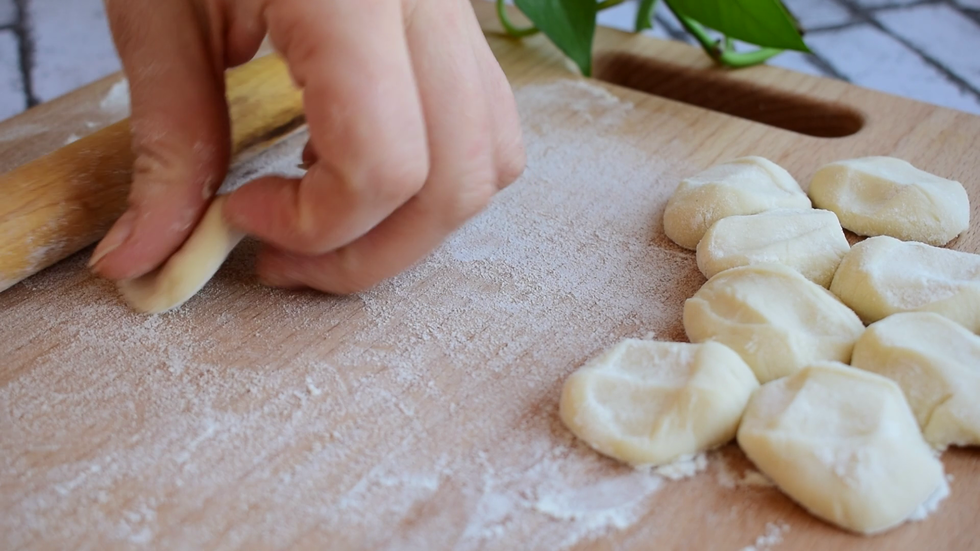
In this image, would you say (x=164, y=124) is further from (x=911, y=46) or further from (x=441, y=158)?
(x=911, y=46)

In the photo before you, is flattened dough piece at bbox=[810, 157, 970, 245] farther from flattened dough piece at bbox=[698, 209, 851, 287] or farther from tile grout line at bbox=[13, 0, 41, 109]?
tile grout line at bbox=[13, 0, 41, 109]

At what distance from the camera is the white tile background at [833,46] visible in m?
1.75

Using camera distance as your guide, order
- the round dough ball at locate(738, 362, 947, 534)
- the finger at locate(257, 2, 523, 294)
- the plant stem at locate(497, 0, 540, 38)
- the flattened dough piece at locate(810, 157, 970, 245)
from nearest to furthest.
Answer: the round dough ball at locate(738, 362, 947, 534) < the finger at locate(257, 2, 523, 294) < the flattened dough piece at locate(810, 157, 970, 245) < the plant stem at locate(497, 0, 540, 38)

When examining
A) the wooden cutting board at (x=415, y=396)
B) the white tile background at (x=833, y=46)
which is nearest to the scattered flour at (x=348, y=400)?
the wooden cutting board at (x=415, y=396)

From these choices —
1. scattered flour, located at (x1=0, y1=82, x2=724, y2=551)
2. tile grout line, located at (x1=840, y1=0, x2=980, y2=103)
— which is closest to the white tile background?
tile grout line, located at (x1=840, y1=0, x2=980, y2=103)

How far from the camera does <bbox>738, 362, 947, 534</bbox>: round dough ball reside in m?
0.69

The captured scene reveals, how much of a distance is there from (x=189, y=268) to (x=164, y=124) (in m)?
0.17

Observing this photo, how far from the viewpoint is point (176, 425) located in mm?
825

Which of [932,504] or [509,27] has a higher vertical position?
[509,27]

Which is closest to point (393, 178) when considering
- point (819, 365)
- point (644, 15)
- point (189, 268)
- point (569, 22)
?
point (189, 268)

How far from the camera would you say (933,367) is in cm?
77

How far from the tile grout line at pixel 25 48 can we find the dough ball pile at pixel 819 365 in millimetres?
1496

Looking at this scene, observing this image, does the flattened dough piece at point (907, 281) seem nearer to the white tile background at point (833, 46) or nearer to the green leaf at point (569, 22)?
the green leaf at point (569, 22)

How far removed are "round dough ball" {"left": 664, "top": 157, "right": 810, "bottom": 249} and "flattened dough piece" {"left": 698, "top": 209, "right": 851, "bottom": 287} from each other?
3 cm
